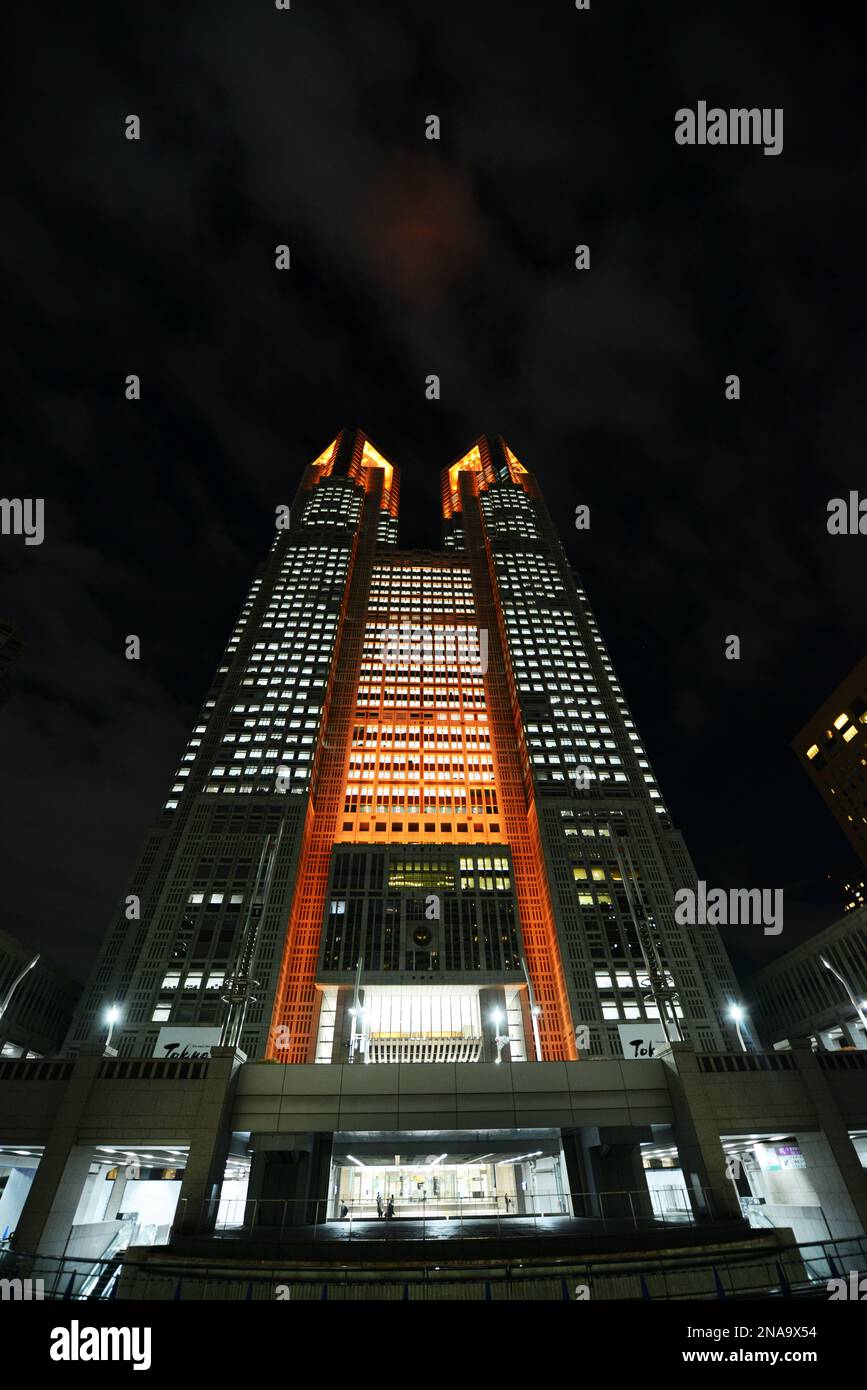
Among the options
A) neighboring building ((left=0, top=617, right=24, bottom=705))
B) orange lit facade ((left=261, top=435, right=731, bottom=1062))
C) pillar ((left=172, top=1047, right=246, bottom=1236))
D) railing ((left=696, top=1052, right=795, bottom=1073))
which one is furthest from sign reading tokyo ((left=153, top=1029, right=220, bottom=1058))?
neighboring building ((left=0, top=617, right=24, bottom=705))

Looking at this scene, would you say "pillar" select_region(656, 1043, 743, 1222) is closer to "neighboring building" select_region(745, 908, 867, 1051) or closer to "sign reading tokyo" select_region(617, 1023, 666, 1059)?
"sign reading tokyo" select_region(617, 1023, 666, 1059)

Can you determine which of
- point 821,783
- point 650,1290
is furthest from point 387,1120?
point 821,783

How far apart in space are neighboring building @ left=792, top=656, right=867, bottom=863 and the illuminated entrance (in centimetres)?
7603

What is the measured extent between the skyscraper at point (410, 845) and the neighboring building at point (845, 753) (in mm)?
30520

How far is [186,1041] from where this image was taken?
174ft

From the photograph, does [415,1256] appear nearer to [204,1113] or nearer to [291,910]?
[204,1113]

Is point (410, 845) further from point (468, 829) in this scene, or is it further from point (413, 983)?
point (413, 983)

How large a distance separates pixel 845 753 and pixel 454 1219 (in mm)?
92482

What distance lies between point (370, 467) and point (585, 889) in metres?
134

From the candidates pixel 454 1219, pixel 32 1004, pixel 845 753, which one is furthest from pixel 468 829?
pixel 32 1004

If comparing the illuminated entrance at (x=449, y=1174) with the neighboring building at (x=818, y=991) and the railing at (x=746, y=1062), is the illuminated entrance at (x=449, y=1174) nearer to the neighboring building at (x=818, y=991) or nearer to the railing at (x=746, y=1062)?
the railing at (x=746, y=1062)

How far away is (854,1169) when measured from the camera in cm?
3083

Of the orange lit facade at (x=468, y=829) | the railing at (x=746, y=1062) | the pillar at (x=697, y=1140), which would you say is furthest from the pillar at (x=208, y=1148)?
the railing at (x=746, y=1062)

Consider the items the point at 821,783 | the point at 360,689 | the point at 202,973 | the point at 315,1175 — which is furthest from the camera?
the point at 360,689
